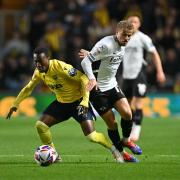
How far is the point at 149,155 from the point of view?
12.3 metres

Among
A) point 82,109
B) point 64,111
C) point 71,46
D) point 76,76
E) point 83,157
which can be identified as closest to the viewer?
point 82,109

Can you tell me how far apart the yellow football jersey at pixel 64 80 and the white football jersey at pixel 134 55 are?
416 centimetres

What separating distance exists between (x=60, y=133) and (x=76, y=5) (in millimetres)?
8348

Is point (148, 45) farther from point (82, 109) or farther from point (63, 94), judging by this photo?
point (82, 109)

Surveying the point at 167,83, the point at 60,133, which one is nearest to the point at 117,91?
the point at 60,133

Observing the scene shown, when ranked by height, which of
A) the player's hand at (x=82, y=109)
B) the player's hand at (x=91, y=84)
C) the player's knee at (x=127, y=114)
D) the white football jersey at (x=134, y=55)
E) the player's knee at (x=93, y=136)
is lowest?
the white football jersey at (x=134, y=55)

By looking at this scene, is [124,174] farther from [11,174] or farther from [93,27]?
[93,27]

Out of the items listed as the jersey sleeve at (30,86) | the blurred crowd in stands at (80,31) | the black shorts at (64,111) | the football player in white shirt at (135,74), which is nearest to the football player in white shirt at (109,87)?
the black shorts at (64,111)

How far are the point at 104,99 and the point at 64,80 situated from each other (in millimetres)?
748

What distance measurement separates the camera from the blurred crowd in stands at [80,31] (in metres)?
23.1

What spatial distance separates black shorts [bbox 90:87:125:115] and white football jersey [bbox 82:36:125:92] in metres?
0.07

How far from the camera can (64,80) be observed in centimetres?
1109

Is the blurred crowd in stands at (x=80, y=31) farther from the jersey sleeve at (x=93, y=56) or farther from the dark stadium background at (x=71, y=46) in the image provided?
the jersey sleeve at (x=93, y=56)

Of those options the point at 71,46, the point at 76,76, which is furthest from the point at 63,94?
the point at 71,46
